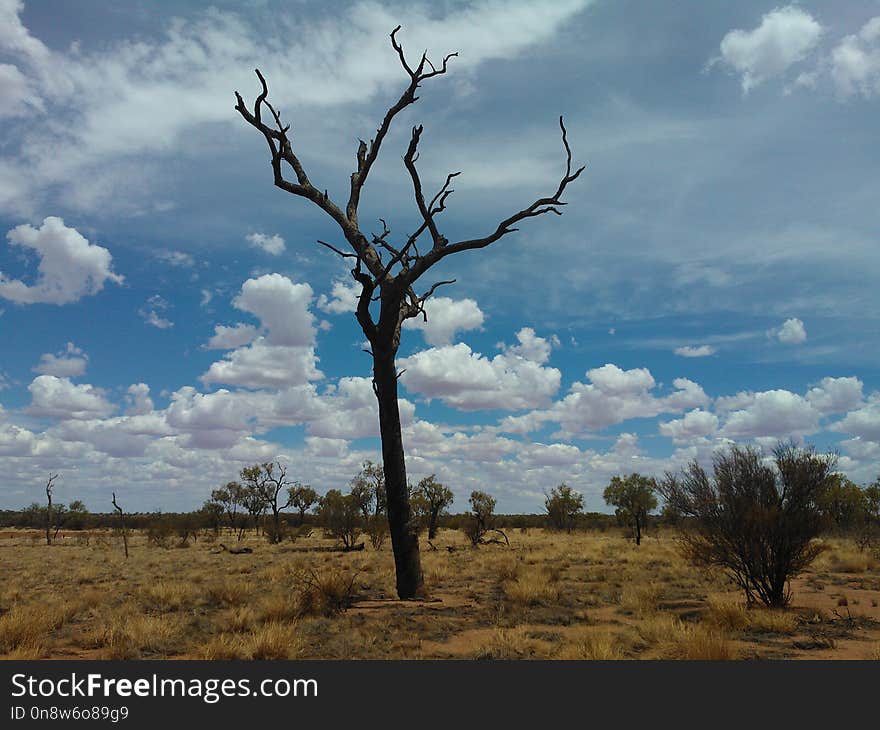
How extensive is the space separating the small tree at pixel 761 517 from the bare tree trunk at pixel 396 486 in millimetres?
6215

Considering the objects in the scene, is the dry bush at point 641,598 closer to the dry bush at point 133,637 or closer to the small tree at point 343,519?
the dry bush at point 133,637

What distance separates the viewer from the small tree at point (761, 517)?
39.0ft

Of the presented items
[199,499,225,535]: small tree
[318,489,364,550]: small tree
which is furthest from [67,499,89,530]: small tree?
[318,489,364,550]: small tree

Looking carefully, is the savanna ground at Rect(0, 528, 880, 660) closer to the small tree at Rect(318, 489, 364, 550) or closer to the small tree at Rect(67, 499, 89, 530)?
the small tree at Rect(318, 489, 364, 550)

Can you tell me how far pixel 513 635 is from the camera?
9055mm

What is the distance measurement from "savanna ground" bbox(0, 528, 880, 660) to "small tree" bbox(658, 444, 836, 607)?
0.80 metres

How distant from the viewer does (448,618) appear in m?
10.7

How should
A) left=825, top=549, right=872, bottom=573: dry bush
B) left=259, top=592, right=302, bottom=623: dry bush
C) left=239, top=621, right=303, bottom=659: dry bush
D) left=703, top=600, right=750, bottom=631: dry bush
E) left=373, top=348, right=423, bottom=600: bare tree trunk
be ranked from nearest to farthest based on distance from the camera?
left=239, top=621, right=303, bottom=659: dry bush
left=703, top=600, right=750, bottom=631: dry bush
left=259, top=592, right=302, bottom=623: dry bush
left=373, top=348, right=423, bottom=600: bare tree trunk
left=825, top=549, right=872, bottom=573: dry bush

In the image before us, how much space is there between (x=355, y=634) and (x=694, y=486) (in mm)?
8299

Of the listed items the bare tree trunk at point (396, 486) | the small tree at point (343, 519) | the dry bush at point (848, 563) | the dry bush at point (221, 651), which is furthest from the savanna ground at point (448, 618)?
the small tree at point (343, 519)

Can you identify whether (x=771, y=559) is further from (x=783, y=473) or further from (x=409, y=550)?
(x=409, y=550)

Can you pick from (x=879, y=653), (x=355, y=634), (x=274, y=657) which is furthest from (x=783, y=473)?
(x=274, y=657)

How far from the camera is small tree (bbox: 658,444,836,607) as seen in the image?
39.0 feet

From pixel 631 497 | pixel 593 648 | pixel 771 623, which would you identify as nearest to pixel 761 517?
pixel 771 623
